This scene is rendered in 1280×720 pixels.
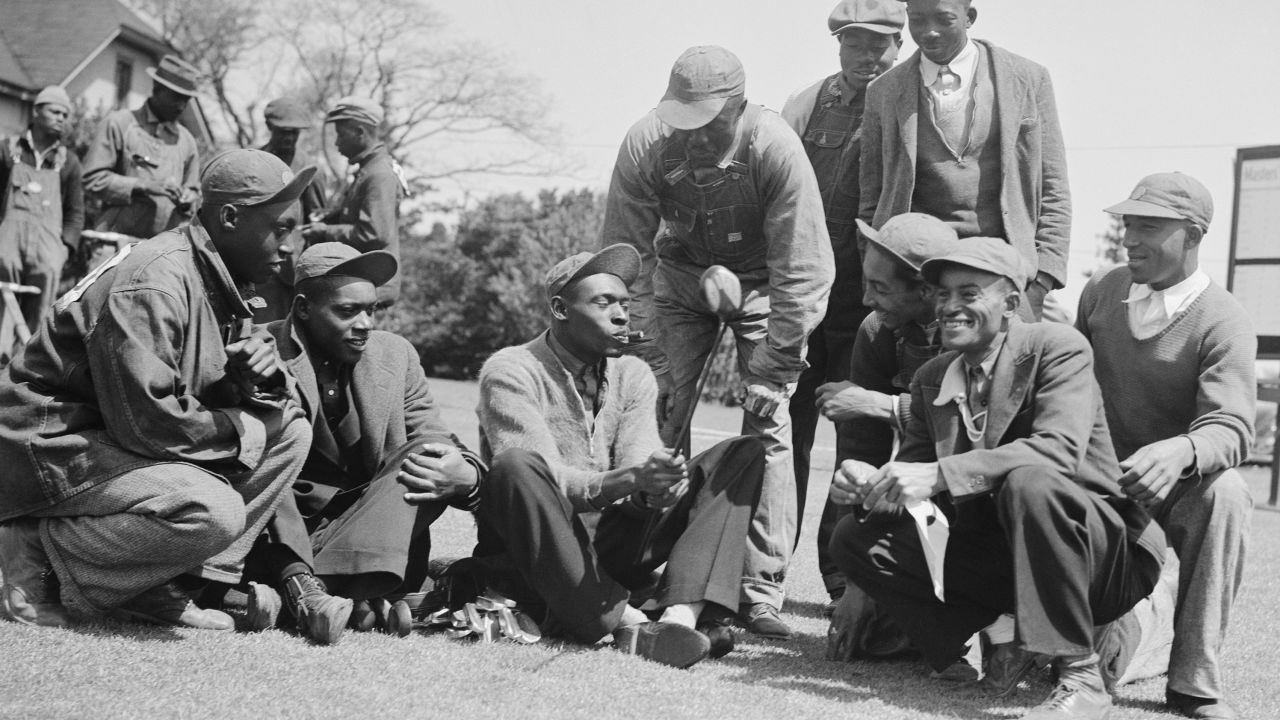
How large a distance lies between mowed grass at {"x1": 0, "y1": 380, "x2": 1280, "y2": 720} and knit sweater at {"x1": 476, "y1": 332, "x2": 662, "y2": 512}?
0.75 m

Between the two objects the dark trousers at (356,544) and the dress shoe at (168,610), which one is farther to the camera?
the dark trousers at (356,544)

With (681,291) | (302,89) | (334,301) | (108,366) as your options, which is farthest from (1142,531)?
(302,89)

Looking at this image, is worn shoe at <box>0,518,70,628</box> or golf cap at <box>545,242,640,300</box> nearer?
worn shoe at <box>0,518,70,628</box>

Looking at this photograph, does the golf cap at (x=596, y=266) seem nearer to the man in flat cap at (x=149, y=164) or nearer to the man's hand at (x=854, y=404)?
the man's hand at (x=854, y=404)

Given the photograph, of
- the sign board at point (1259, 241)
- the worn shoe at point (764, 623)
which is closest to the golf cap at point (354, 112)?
the worn shoe at point (764, 623)

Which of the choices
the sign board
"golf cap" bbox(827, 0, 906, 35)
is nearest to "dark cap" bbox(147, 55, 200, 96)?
"golf cap" bbox(827, 0, 906, 35)

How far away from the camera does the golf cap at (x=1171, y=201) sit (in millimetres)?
5043

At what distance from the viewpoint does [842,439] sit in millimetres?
6148

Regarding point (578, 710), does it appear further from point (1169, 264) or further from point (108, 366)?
point (1169, 264)

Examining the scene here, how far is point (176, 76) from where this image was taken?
33.1ft

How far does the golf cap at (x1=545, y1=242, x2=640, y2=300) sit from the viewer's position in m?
5.29

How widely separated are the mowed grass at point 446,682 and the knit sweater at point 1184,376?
36.6 inches

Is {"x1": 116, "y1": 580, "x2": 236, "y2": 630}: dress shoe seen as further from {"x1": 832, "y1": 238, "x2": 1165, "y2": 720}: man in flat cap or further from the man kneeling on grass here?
{"x1": 832, "y1": 238, "x2": 1165, "y2": 720}: man in flat cap

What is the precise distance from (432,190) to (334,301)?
30443 millimetres
